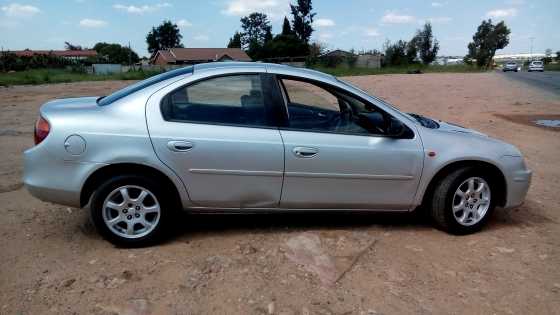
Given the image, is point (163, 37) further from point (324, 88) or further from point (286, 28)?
point (324, 88)

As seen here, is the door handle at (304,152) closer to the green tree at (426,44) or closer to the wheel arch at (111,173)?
the wheel arch at (111,173)

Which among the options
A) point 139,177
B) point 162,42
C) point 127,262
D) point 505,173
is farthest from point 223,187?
point 162,42

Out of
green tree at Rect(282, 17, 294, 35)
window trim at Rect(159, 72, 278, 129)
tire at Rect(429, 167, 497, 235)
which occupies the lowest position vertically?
tire at Rect(429, 167, 497, 235)

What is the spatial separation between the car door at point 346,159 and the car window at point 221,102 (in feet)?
0.80

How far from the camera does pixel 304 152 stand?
3926 millimetres

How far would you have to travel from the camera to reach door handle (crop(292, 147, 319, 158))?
3.91m

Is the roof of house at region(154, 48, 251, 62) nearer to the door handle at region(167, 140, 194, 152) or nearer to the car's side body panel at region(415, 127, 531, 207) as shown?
the car's side body panel at region(415, 127, 531, 207)

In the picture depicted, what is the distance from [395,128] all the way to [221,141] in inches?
59.0

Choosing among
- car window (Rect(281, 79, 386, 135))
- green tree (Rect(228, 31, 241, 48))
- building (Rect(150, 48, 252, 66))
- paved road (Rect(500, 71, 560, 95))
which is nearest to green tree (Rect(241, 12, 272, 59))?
green tree (Rect(228, 31, 241, 48))

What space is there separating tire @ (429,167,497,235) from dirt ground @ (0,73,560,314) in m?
0.11

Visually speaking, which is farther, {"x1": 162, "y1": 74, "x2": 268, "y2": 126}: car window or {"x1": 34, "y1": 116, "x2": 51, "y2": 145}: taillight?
{"x1": 162, "y1": 74, "x2": 268, "y2": 126}: car window

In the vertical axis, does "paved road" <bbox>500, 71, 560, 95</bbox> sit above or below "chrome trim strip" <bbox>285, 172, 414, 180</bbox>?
above

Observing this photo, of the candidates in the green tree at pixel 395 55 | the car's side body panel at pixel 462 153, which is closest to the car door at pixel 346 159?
the car's side body panel at pixel 462 153

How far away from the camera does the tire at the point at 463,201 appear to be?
424cm
